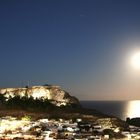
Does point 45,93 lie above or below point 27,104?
above

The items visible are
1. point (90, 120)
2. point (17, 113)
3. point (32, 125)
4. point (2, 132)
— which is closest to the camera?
point (2, 132)

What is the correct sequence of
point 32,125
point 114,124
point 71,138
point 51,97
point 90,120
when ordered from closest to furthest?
point 71,138, point 32,125, point 114,124, point 90,120, point 51,97

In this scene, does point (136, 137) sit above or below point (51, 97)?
below

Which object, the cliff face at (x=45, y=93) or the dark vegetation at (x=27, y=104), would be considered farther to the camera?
the cliff face at (x=45, y=93)

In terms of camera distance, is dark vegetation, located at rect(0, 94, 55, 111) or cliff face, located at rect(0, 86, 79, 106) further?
cliff face, located at rect(0, 86, 79, 106)

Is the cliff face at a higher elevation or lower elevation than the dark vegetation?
higher

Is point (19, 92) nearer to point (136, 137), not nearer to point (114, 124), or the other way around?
point (114, 124)

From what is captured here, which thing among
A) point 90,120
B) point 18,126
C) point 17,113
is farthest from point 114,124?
point 17,113

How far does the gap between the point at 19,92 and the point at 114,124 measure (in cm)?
4058

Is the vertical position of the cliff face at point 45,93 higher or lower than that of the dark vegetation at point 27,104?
higher

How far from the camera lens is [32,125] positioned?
1737 inches

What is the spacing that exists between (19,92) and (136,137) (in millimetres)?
49846

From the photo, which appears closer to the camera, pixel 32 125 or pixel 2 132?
pixel 2 132

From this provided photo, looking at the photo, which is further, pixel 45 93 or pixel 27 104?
pixel 45 93
